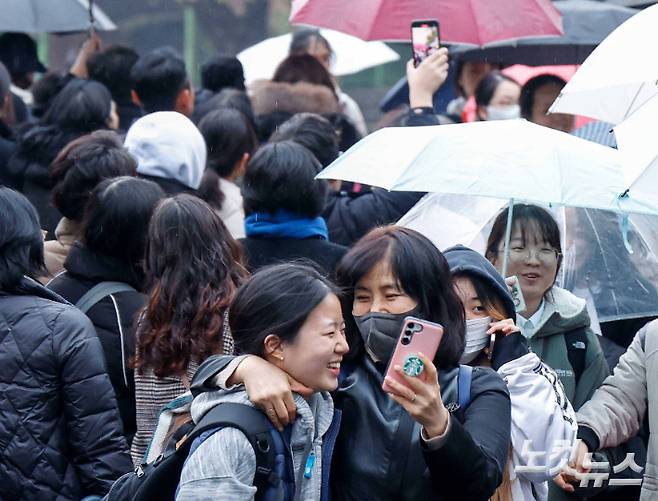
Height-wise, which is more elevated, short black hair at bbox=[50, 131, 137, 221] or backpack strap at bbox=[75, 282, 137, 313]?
short black hair at bbox=[50, 131, 137, 221]

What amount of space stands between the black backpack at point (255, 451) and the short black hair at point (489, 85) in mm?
5738

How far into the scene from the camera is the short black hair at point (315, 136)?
6.16 m

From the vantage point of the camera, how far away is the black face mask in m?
3.31

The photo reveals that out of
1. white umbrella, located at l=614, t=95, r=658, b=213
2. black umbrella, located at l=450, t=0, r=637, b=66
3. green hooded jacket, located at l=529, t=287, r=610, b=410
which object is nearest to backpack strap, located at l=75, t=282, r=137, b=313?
green hooded jacket, located at l=529, t=287, r=610, b=410

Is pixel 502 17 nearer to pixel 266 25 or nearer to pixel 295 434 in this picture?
pixel 295 434

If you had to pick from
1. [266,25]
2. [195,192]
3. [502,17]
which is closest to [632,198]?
[195,192]

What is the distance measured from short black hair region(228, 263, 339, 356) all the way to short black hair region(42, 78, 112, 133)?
11.8ft

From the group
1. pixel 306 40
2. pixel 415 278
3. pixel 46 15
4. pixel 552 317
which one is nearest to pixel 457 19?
pixel 306 40

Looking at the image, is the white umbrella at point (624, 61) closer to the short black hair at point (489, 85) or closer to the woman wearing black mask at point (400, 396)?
the woman wearing black mask at point (400, 396)

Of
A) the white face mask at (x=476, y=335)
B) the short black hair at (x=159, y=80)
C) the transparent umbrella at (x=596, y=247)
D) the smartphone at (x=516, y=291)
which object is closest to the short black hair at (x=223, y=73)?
the short black hair at (x=159, y=80)

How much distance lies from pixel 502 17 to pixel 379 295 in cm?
388

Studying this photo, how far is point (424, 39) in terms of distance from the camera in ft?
20.9

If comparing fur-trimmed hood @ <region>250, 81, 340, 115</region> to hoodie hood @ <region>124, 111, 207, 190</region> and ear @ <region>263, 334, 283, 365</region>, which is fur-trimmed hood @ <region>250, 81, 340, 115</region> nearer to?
hoodie hood @ <region>124, 111, 207, 190</region>

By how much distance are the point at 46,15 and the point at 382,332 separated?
5.93m
